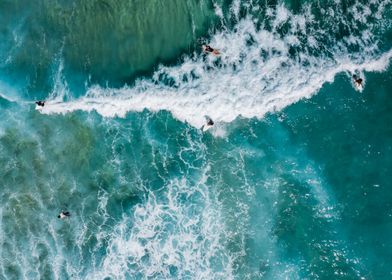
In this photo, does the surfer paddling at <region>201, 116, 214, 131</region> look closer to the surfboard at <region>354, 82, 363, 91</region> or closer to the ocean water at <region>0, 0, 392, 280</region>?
the ocean water at <region>0, 0, 392, 280</region>

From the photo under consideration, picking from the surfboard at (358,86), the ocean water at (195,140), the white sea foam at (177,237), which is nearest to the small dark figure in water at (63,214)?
the ocean water at (195,140)

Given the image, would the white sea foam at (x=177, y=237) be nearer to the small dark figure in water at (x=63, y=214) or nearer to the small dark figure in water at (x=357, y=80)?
the small dark figure in water at (x=63, y=214)

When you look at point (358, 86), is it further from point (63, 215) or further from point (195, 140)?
point (63, 215)

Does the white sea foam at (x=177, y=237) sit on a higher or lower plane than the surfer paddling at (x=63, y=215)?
lower

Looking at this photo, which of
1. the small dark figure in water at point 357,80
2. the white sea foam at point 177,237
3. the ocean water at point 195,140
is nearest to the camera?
the small dark figure in water at point 357,80

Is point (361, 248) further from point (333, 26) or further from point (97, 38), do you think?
point (97, 38)

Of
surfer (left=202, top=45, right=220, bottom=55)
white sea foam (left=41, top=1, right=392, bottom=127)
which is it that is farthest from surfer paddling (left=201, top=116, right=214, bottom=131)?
surfer (left=202, top=45, right=220, bottom=55)
